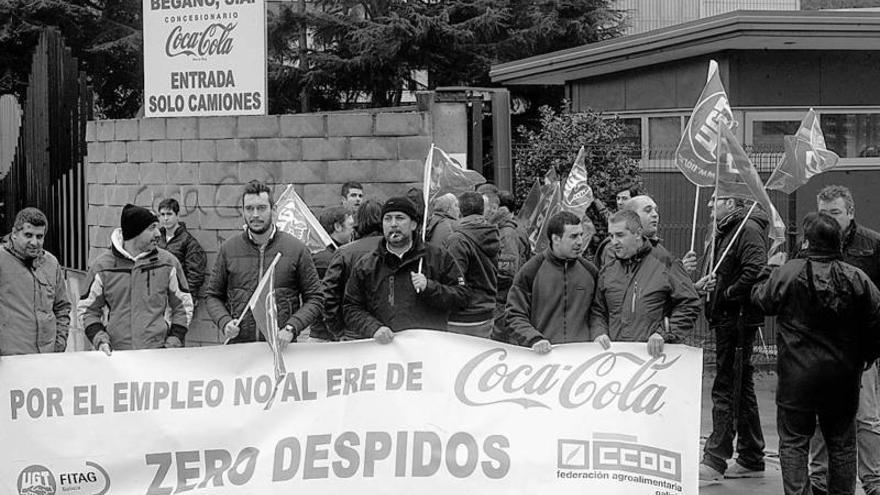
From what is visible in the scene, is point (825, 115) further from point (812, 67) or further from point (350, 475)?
point (350, 475)

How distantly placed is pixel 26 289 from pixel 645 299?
13.5 ft

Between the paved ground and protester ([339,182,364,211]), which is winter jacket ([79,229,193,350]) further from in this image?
the paved ground

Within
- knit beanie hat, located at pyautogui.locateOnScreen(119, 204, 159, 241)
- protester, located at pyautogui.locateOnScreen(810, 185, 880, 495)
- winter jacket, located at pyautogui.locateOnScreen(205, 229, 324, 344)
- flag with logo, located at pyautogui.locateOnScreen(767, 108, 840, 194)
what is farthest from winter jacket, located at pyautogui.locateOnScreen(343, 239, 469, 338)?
protester, located at pyautogui.locateOnScreen(810, 185, 880, 495)

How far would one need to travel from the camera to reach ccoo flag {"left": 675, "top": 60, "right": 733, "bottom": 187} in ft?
26.7

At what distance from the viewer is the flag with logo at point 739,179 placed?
7.97m

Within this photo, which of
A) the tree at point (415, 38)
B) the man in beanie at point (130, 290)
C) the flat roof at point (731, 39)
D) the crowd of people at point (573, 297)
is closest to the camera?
the crowd of people at point (573, 297)

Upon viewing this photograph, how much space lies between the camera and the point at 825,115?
49.6ft

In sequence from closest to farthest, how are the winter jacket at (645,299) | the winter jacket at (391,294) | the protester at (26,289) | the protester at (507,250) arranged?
the winter jacket at (645,299) → the winter jacket at (391,294) → the protester at (26,289) → the protester at (507,250)

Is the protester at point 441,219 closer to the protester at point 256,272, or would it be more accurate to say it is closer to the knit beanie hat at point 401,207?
the knit beanie hat at point 401,207

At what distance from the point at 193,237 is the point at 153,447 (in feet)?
13.3

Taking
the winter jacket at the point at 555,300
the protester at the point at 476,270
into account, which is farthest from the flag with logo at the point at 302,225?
the winter jacket at the point at 555,300

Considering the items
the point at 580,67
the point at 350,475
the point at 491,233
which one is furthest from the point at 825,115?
the point at 350,475

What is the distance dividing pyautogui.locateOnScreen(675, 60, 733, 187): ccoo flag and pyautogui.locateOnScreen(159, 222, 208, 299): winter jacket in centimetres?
471

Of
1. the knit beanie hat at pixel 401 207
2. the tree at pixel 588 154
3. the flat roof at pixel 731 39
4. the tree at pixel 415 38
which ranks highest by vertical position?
the tree at pixel 415 38
